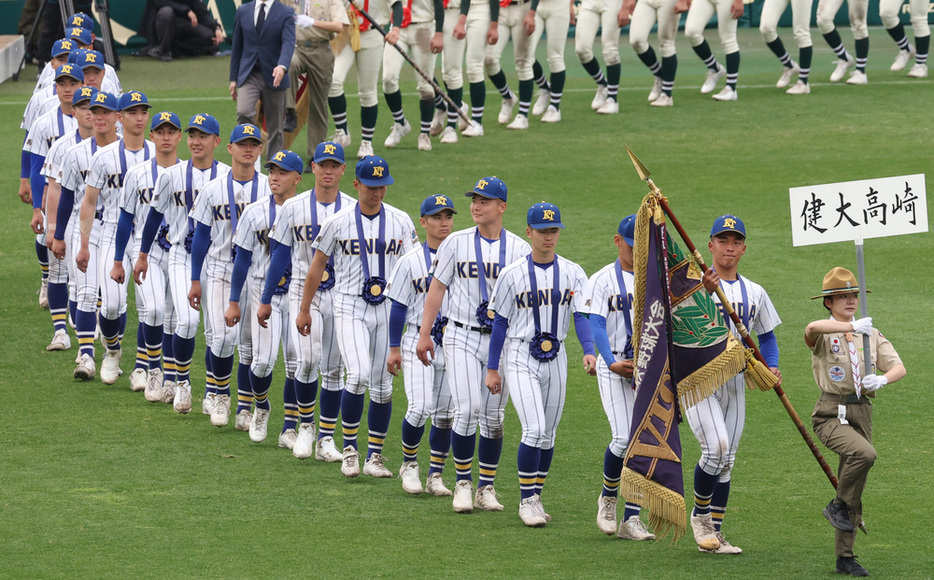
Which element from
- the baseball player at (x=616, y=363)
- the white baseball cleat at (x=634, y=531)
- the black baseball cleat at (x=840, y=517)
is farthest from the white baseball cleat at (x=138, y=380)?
the black baseball cleat at (x=840, y=517)

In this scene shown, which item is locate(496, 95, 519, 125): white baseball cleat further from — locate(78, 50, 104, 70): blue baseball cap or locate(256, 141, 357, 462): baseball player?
locate(256, 141, 357, 462): baseball player

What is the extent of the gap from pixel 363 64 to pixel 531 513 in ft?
30.2

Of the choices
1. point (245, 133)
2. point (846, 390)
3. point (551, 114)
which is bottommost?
point (846, 390)

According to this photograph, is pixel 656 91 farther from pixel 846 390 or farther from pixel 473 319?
pixel 846 390

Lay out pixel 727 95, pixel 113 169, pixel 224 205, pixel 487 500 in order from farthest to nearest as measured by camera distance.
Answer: pixel 727 95 < pixel 113 169 < pixel 224 205 < pixel 487 500

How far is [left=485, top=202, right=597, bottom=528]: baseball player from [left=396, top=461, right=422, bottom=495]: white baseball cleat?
812mm

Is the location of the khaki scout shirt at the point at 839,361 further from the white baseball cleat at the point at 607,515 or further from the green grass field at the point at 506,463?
the white baseball cleat at the point at 607,515

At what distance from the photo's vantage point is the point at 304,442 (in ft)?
29.5

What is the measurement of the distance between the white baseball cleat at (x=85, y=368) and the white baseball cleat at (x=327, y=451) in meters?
2.67

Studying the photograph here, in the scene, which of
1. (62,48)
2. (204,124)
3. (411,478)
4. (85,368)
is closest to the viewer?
(411,478)

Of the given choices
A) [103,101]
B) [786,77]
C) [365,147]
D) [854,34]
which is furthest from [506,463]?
[854,34]

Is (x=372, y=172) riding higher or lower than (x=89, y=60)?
lower

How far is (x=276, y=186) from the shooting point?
8.98 m

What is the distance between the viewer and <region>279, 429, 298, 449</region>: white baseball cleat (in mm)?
9227
